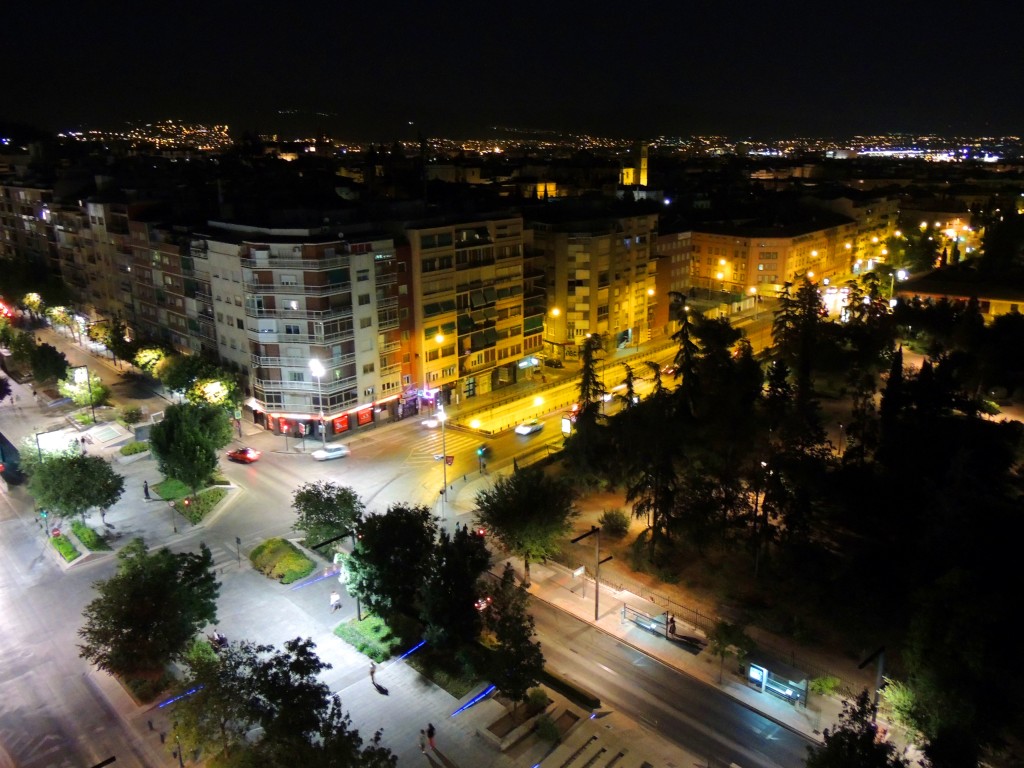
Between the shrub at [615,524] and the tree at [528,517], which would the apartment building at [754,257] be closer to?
the shrub at [615,524]

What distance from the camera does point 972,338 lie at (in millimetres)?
60188

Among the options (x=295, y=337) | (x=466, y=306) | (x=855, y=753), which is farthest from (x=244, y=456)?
(x=855, y=753)

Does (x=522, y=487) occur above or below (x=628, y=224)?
below

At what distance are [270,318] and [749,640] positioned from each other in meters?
34.4

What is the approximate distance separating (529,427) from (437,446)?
6.64 m

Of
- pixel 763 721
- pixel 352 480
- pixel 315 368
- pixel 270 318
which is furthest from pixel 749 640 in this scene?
pixel 270 318

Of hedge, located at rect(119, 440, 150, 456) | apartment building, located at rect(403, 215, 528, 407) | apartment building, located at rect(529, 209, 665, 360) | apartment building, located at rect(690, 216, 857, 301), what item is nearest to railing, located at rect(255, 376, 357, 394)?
apartment building, located at rect(403, 215, 528, 407)

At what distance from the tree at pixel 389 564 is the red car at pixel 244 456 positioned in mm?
20132

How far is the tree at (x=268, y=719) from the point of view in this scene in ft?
64.9

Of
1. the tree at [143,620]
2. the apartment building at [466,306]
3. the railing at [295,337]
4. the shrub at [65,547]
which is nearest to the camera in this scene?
the tree at [143,620]

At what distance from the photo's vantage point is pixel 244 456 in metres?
46.8

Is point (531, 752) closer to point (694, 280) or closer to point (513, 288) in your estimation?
point (513, 288)

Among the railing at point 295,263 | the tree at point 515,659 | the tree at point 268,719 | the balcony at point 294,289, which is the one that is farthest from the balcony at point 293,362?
A: the tree at point 268,719

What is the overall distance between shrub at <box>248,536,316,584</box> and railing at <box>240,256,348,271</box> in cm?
1844
